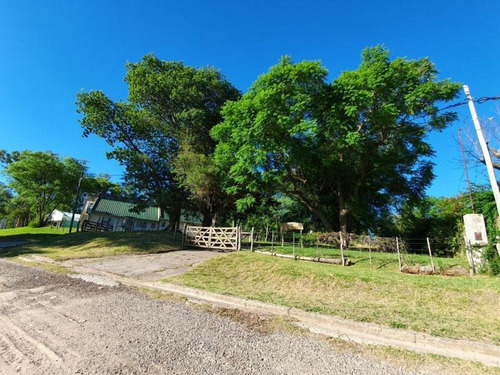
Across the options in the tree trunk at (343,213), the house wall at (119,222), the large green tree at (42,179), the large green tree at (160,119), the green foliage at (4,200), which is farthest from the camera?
the green foliage at (4,200)

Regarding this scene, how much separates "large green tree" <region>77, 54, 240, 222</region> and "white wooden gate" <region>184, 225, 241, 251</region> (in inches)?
Result: 198

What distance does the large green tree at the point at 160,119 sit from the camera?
2273 centimetres

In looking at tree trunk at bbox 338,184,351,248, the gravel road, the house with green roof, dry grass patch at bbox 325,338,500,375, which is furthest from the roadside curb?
the house with green roof

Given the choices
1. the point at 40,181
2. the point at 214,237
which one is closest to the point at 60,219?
the point at 40,181

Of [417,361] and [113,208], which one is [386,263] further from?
[113,208]

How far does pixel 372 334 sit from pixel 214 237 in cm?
1250

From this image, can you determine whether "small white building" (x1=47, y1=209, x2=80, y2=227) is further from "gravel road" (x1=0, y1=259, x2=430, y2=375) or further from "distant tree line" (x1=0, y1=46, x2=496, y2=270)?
"gravel road" (x1=0, y1=259, x2=430, y2=375)

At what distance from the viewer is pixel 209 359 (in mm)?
3273

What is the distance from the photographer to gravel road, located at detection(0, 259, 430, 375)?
305 cm

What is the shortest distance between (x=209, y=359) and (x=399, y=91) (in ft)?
62.7

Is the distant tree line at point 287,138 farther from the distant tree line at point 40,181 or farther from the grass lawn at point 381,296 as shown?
the distant tree line at point 40,181

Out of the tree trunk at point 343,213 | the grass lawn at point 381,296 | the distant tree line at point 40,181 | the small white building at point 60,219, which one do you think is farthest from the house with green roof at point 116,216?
the grass lawn at point 381,296

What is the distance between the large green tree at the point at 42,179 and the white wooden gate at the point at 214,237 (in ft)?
87.1

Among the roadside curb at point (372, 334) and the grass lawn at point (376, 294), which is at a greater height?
the grass lawn at point (376, 294)
